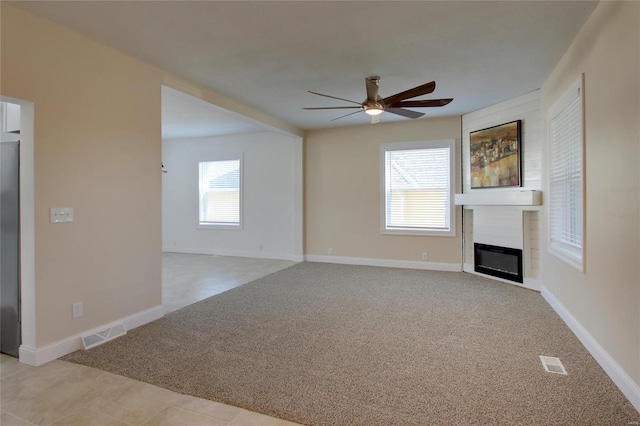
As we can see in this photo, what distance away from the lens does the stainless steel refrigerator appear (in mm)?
2713

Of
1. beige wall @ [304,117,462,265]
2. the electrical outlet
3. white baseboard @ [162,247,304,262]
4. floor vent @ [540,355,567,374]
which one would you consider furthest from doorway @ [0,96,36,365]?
beige wall @ [304,117,462,265]

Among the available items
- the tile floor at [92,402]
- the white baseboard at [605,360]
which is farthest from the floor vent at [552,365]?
the tile floor at [92,402]

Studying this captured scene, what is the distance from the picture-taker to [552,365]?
254 cm

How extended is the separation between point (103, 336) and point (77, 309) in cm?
34

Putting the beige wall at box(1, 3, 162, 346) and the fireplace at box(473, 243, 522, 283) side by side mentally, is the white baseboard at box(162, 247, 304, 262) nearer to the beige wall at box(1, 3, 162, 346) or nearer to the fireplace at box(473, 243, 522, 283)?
the fireplace at box(473, 243, 522, 283)

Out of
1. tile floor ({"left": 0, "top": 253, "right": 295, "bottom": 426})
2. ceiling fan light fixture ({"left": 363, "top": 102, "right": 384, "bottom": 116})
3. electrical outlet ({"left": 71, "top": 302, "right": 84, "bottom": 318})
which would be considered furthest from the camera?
ceiling fan light fixture ({"left": 363, "top": 102, "right": 384, "bottom": 116})

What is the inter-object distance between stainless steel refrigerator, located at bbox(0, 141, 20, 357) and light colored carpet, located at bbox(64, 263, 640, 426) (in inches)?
22.3

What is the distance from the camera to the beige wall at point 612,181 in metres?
2.08

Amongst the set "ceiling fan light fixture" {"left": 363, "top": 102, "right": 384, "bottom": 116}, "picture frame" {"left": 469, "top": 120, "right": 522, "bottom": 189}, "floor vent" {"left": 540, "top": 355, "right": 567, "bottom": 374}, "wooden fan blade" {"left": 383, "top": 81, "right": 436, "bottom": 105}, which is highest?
"wooden fan blade" {"left": 383, "top": 81, "right": 436, "bottom": 105}

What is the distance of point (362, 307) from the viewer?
12.9 ft

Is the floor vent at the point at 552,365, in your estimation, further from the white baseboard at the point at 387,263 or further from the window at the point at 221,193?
the window at the point at 221,193

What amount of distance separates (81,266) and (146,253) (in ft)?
2.19

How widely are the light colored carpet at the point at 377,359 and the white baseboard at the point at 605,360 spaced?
5 cm

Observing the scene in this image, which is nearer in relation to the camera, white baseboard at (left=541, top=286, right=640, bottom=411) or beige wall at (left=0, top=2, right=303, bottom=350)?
white baseboard at (left=541, top=286, right=640, bottom=411)
